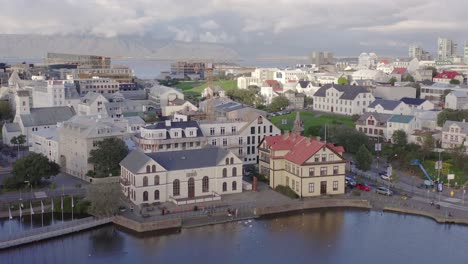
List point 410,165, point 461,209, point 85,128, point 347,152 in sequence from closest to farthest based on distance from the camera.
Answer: point 461,209
point 85,128
point 410,165
point 347,152

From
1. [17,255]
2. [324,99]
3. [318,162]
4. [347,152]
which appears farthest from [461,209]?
[324,99]

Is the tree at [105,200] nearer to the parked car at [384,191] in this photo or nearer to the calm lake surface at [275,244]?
the calm lake surface at [275,244]

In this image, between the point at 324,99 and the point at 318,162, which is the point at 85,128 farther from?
the point at 324,99

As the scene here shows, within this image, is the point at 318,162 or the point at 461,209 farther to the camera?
the point at 318,162

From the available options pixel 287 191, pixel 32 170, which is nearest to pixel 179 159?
pixel 287 191

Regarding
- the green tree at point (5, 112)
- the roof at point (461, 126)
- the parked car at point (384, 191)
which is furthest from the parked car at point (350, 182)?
the green tree at point (5, 112)

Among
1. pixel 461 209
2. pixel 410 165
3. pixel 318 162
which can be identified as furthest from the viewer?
pixel 410 165

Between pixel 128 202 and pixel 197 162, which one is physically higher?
pixel 197 162
